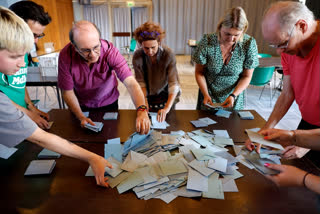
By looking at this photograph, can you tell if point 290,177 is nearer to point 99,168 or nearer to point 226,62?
point 99,168

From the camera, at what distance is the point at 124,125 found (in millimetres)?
1574

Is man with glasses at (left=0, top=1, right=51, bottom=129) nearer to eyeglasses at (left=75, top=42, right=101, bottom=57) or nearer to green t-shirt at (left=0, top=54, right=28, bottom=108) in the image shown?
green t-shirt at (left=0, top=54, right=28, bottom=108)

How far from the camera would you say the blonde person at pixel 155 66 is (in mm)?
1771

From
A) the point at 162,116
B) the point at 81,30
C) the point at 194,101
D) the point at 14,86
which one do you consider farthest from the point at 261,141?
the point at 194,101

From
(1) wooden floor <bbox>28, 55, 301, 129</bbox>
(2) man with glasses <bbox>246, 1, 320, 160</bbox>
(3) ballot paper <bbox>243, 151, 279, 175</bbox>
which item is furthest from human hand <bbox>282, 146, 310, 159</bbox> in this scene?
(1) wooden floor <bbox>28, 55, 301, 129</bbox>

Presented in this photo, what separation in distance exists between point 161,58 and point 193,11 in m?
7.46

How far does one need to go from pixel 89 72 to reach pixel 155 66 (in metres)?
0.63

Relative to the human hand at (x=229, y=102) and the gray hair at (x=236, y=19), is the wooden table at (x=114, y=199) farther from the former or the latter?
the gray hair at (x=236, y=19)

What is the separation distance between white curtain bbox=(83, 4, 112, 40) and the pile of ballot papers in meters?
8.57

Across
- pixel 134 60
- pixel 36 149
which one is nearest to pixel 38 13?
pixel 134 60

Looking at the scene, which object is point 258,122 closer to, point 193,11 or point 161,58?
point 161,58

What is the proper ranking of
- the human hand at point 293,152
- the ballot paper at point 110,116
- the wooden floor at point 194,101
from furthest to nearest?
the wooden floor at point 194,101 → the ballot paper at point 110,116 → the human hand at point 293,152

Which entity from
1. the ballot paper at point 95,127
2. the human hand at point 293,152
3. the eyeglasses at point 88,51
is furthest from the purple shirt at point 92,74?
the human hand at point 293,152

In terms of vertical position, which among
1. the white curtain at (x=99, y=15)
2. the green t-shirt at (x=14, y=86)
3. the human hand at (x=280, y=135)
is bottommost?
the human hand at (x=280, y=135)
